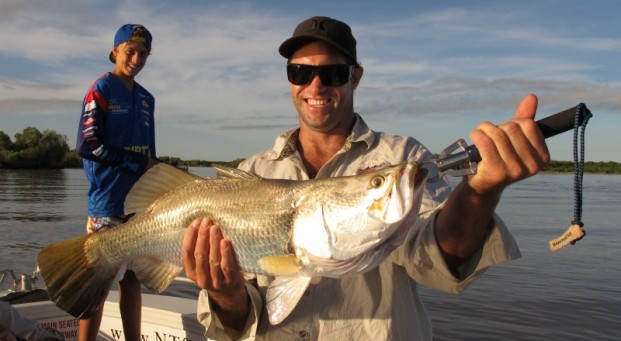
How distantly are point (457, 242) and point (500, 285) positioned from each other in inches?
421

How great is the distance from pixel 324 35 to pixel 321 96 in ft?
1.31

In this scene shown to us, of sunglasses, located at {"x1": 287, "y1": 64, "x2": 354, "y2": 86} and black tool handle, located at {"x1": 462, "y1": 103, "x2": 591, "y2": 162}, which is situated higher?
sunglasses, located at {"x1": 287, "y1": 64, "x2": 354, "y2": 86}

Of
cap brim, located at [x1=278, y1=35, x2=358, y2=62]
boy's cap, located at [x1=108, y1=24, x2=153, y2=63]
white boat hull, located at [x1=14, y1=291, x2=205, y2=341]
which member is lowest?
white boat hull, located at [x1=14, y1=291, x2=205, y2=341]

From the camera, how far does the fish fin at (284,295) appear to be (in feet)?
8.96

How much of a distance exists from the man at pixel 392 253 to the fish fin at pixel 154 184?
0.37 meters

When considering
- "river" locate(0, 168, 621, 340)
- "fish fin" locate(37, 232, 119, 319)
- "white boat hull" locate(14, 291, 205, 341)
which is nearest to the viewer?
"fish fin" locate(37, 232, 119, 319)

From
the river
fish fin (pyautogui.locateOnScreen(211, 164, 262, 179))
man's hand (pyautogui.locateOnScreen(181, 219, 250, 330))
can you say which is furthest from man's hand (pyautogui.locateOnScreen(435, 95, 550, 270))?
the river

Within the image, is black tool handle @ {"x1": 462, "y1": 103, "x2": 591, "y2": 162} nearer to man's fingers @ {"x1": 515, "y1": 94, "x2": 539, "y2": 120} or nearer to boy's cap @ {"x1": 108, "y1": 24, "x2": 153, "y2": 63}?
man's fingers @ {"x1": 515, "y1": 94, "x2": 539, "y2": 120}

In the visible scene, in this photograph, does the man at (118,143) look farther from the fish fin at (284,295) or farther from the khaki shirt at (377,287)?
the fish fin at (284,295)

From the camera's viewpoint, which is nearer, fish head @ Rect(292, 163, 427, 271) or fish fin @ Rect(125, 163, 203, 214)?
fish head @ Rect(292, 163, 427, 271)

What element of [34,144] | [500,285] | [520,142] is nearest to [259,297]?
[520,142]

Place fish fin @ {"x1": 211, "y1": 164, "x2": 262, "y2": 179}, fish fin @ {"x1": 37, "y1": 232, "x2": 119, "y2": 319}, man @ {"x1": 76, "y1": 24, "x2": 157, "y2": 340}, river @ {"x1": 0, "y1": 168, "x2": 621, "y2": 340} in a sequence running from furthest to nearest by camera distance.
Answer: river @ {"x1": 0, "y1": 168, "x2": 621, "y2": 340} < man @ {"x1": 76, "y1": 24, "x2": 157, "y2": 340} < fish fin @ {"x1": 37, "y1": 232, "x2": 119, "y2": 319} < fish fin @ {"x1": 211, "y1": 164, "x2": 262, "y2": 179}

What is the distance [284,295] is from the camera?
9.21 ft

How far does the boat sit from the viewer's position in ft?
17.9
